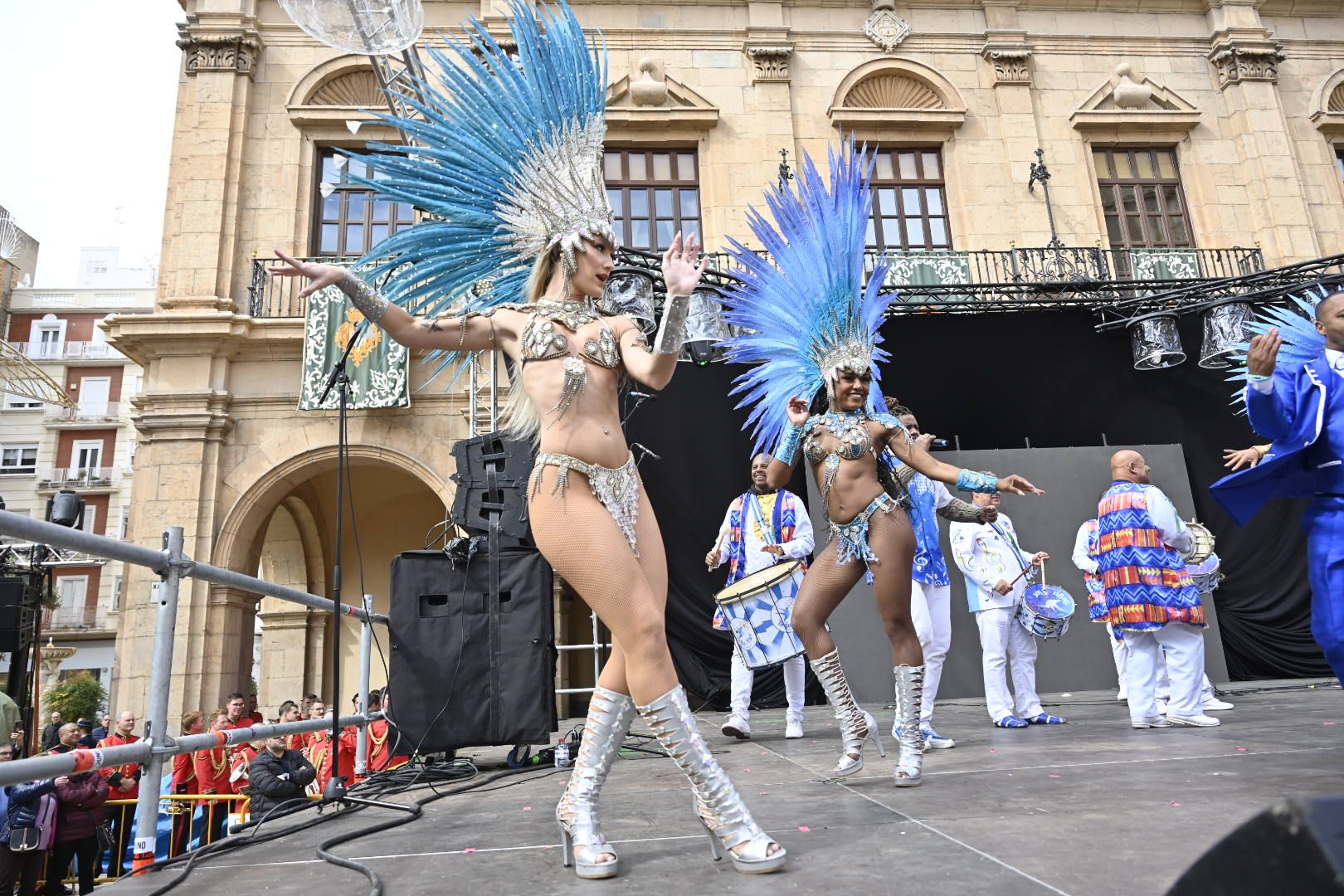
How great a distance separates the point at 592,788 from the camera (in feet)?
8.63

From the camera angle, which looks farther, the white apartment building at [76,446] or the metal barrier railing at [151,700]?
the white apartment building at [76,446]

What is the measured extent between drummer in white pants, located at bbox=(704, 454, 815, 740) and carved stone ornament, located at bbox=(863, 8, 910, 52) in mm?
10629

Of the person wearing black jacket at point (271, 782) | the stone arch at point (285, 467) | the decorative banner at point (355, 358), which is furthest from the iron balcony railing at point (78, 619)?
the person wearing black jacket at point (271, 782)

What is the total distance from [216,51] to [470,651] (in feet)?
41.4

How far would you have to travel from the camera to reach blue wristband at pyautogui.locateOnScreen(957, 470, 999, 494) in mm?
3738

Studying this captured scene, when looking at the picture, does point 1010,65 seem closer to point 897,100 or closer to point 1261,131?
point 897,100

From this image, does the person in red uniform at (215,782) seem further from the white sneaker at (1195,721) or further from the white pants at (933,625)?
the white sneaker at (1195,721)

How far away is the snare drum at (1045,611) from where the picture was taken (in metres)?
6.93

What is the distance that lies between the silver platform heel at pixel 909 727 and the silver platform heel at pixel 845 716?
0.18 m

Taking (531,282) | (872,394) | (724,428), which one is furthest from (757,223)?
(724,428)

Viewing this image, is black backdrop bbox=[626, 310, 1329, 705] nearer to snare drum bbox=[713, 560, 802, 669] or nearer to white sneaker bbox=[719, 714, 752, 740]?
white sneaker bbox=[719, 714, 752, 740]

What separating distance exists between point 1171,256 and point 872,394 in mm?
11858

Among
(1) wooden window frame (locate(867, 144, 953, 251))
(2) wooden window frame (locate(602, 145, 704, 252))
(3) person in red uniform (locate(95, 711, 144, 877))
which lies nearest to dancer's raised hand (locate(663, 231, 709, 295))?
(3) person in red uniform (locate(95, 711, 144, 877))

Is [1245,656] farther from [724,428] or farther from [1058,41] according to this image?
[1058,41]
